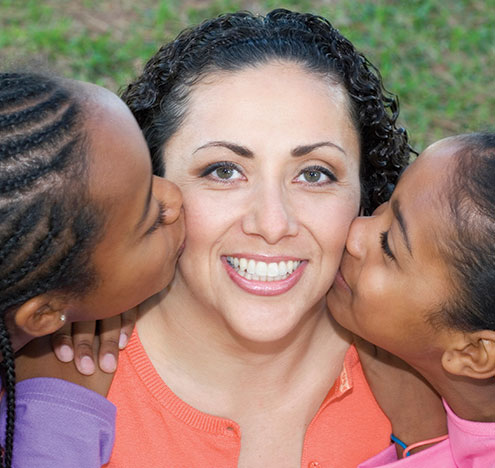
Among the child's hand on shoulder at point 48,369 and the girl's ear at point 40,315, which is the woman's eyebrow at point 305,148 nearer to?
the girl's ear at point 40,315

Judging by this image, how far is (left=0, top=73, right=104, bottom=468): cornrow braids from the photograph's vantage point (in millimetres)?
2623

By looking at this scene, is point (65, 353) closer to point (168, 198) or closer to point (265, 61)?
point (168, 198)

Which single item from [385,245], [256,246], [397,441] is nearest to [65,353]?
[256,246]

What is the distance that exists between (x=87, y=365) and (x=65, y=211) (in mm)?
774

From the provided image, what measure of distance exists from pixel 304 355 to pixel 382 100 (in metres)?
1.12

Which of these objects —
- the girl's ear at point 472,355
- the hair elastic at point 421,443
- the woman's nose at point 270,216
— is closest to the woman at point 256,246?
the woman's nose at point 270,216

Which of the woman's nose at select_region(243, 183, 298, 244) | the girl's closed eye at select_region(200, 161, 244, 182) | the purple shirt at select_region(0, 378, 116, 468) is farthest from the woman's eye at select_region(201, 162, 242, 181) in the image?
the purple shirt at select_region(0, 378, 116, 468)

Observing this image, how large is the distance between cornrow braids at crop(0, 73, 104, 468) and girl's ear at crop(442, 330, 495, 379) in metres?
1.38

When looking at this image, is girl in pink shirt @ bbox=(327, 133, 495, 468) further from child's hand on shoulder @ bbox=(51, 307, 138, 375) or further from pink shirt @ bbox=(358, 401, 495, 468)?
child's hand on shoulder @ bbox=(51, 307, 138, 375)

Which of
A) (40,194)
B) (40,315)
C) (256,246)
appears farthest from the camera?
(256,246)

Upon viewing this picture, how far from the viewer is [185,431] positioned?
331cm

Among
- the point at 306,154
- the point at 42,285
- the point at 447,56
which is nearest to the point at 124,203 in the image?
the point at 42,285

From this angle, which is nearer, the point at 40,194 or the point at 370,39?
the point at 40,194

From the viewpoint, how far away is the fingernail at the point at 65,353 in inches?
126
